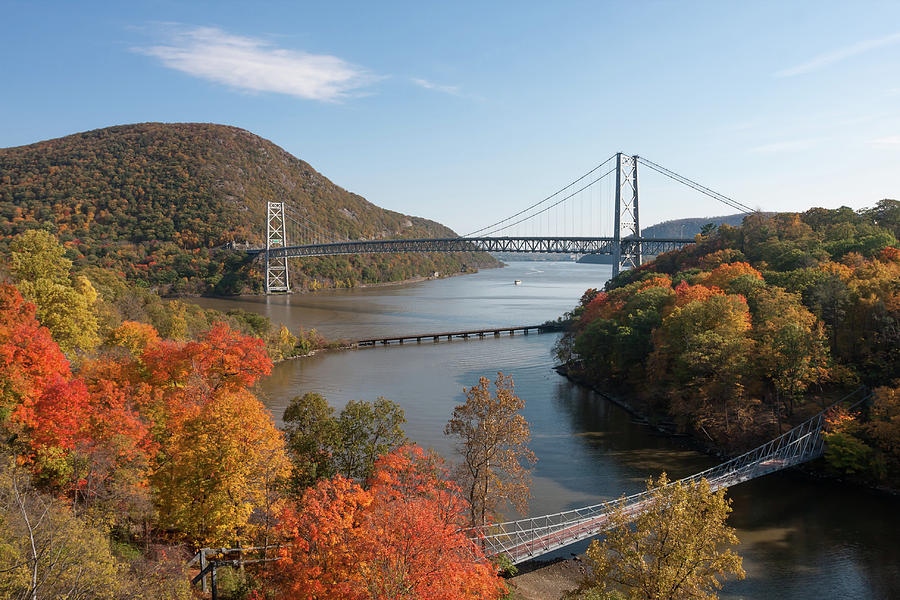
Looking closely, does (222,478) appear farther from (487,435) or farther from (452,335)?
(452,335)

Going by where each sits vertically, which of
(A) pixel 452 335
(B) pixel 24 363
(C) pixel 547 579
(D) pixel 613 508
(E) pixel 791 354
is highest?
(B) pixel 24 363

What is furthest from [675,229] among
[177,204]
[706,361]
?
[706,361]

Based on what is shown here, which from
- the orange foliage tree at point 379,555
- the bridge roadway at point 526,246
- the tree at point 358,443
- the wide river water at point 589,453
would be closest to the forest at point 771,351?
the wide river water at point 589,453

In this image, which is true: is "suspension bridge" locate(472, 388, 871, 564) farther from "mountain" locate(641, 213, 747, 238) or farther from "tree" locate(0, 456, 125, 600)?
"mountain" locate(641, 213, 747, 238)

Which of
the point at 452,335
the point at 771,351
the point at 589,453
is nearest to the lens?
the point at 771,351

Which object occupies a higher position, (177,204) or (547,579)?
(177,204)

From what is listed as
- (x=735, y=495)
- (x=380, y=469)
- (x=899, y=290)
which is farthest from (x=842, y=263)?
(x=380, y=469)

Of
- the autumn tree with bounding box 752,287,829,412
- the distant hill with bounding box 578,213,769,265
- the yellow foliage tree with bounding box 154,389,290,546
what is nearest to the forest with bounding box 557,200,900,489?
the autumn tree with bounding box 752,287,829,412
